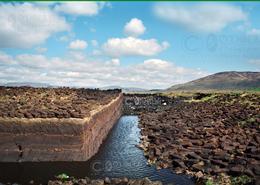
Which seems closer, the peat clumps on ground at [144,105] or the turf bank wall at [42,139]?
the turf bank wall at [42,139]

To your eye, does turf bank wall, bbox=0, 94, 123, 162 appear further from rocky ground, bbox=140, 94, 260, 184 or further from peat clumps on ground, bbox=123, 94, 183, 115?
peat clumps on ground, bbox=123, 94, 183, 115

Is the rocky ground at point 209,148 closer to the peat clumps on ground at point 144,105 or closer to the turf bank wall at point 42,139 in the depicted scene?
the turf bank wall at point 42,139

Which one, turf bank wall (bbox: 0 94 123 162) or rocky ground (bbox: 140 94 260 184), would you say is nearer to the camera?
rocky ground (bbox: 140 94 260 184)

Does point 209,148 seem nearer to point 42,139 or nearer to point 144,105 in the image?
point 42,139

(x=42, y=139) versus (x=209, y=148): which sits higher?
(x=42, y=139)

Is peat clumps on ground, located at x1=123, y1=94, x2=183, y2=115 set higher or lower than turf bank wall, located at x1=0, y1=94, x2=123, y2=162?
lower

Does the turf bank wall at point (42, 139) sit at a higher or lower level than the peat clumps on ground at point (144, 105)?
higher

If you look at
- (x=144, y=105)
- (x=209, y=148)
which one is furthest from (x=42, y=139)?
(x=144, y=105)

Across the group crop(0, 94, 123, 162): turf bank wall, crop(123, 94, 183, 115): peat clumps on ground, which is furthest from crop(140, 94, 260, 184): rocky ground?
crop(123, 94, 183, 115): peat clumps on ground

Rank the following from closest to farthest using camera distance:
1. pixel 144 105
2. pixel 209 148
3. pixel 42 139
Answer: pixel 42 139 < pixel 209 148 < pixel 144 105

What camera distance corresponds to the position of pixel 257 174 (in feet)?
45.8

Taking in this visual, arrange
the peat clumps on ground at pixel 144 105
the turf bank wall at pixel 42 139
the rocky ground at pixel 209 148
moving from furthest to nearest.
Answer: the peat clumps on ground at pixel 144 105
the turf bank wall at pixel 42 139
the rocky ground at pixel 209 148

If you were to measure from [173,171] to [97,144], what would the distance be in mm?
6610

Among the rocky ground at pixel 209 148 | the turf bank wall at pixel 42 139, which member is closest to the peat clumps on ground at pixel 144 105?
the rocky ground at pixel 209 148
